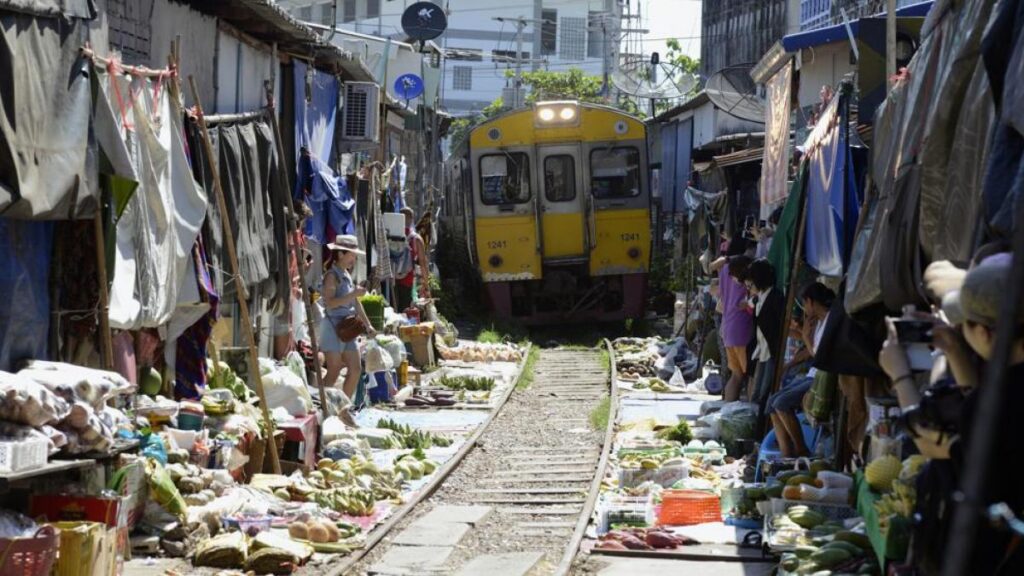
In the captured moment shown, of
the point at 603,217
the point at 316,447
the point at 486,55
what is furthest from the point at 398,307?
the point at 486,55

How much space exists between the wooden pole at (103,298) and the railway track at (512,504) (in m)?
1.82

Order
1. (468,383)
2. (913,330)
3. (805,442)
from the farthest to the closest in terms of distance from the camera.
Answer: (468,383) < (805,442) < (913,330)

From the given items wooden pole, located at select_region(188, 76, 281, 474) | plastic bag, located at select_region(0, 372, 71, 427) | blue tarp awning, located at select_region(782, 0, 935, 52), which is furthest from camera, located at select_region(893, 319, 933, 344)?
blue tarp awning, located at select_region(782, 0, 935, 52)

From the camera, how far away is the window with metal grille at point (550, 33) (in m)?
69.4

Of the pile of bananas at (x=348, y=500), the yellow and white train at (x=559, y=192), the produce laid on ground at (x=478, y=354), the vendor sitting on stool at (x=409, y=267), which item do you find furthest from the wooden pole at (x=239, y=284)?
the yellow and white train at (x=559, y=192)

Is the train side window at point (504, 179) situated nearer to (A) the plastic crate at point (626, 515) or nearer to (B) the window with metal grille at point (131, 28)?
(B) the window with metal grille at point (131, 28)

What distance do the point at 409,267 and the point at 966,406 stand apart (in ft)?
57.8

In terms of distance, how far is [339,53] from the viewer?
16.4 meters

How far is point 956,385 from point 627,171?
18.5 m

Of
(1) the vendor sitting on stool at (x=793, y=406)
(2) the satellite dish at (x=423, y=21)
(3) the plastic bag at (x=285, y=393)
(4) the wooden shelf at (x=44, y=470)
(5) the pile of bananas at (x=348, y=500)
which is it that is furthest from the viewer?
(2) the satellite dish at (x=423, y=21)

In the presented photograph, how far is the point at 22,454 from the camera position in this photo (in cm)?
657

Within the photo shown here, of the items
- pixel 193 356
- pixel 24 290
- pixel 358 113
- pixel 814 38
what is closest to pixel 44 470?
pixel 24 290

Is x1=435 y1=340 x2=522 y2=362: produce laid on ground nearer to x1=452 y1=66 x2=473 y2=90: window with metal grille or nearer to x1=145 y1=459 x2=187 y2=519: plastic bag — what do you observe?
x1=145 y1=459 x2=187 y2=519: plastic bag

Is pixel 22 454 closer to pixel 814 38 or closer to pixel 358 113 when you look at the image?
pixel 814 38
